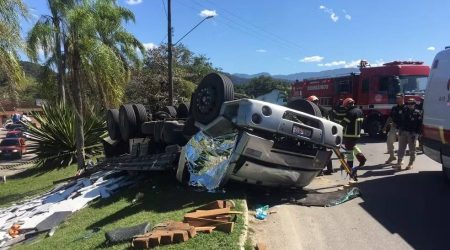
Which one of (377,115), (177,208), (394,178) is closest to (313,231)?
(177,208)

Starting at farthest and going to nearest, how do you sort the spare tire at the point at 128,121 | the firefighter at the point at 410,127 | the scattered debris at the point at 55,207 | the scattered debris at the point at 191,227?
1. the firefighter at the point at 410,127
2. the spare tire at the point at 128,121
3. the scattered debris at the point at 55,207
4. the scattered debris at the point at 191,227

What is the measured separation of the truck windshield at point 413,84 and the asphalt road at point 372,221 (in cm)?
988

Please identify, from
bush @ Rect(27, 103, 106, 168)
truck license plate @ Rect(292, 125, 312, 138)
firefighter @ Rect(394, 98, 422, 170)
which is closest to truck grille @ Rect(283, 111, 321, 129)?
truck license plate @ Rect(292, 125, 312, 138)

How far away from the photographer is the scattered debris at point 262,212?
5995 millimetres

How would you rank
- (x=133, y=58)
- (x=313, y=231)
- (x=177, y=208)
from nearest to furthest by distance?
(x=313, y=231)
(x=177, y=208)
(x=133, y=58)

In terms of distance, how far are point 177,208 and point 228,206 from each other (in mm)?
898

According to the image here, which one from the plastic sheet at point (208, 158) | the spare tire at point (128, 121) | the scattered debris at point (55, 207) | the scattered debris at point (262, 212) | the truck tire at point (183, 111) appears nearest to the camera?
the scattered debris at point (262, 212)

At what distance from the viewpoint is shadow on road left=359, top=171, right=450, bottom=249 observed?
5.34 metres

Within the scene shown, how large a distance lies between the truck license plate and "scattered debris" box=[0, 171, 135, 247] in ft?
12.3

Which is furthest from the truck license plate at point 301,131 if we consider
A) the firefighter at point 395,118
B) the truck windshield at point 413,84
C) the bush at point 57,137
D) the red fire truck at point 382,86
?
the bush at point 57,137

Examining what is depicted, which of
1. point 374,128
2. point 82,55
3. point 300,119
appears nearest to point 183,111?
point 300,119

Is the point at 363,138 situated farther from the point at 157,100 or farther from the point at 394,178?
the point at 157,100

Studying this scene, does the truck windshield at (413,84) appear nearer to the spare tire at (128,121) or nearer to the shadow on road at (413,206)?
the shadow on road at (413,206)

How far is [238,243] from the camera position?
4.65 m
